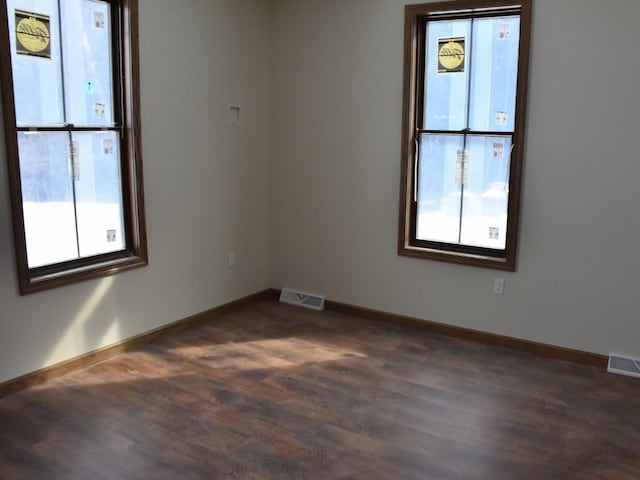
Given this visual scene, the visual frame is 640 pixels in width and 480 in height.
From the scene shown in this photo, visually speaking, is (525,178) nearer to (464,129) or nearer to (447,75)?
(464,129)

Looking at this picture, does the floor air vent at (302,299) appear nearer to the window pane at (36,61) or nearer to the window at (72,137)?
the window at (72,137)

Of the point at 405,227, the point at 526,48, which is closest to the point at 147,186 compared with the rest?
the point at 405,227

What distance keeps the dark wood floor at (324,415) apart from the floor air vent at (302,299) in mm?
660

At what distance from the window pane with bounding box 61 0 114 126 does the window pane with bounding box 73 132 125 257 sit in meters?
0.13

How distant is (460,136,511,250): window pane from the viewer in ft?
13.3

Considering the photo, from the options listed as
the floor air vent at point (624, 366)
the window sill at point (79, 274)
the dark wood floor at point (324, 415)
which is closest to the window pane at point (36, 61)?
the window sill at point (79, 274)

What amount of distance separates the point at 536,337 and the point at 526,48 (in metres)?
1.83

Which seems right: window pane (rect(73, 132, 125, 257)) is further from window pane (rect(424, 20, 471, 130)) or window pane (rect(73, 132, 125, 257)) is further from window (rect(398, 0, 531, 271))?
window pane (rect(424, 20, 471, 130))

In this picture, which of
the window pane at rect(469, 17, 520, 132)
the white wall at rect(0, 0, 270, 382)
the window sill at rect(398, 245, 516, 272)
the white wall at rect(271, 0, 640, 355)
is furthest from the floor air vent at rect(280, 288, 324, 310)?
the window pane at rect(469, 17, 520, 132)

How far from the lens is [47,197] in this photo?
11.4 ft

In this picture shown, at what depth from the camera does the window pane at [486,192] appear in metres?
4.05

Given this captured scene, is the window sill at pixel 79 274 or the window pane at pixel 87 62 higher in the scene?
the window pane at pixel 87 62

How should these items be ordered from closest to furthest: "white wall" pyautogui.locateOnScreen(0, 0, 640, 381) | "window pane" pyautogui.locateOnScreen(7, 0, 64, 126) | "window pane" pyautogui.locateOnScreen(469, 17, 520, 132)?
"window pane" pyautogui.locateOnScreen(7, 0, 64, 126), "white wall" pyautogui.locateOnScreen(0, 0, 640, 381), "window pane" pyautogui.locateOnScreen(469, 17, 520, 132)

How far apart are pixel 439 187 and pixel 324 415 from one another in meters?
1.90
